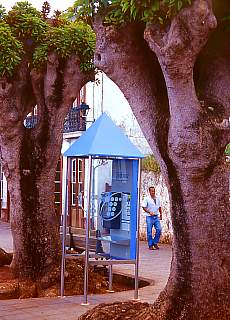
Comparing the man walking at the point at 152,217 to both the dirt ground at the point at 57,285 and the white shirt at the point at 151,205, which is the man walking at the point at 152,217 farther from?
the dirt ground at the point at 57,285

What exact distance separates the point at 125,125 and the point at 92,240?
12.8 m

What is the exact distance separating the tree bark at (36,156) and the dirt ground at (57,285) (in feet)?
0.75

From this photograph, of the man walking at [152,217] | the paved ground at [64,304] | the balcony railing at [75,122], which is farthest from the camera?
the balcony railing at [75,122]

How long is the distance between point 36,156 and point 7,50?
1.90 m

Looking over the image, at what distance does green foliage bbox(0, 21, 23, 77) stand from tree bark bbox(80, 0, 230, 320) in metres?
4.56

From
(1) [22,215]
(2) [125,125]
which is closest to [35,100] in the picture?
(1) [22,215]

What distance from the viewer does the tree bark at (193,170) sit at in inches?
267

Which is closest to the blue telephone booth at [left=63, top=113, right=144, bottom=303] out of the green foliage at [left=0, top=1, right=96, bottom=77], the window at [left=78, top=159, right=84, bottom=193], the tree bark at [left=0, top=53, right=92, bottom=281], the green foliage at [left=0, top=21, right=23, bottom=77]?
the tree bark at [left=0, top=53, right=92, bottom=281]

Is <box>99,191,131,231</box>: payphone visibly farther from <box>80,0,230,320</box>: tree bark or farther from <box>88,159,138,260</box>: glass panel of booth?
<box>80,0,230,320</box>: tree bark

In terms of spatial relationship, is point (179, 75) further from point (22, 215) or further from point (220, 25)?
point (22, 215)

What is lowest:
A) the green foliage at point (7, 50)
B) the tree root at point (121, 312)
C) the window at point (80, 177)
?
the tree root at point (121, 312)

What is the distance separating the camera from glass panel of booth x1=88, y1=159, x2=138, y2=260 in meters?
10.7

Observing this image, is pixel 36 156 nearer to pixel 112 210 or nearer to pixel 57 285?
pixel 112 210

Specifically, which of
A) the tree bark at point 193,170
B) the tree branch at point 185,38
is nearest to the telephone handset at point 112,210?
the tree bark at point 193,170
